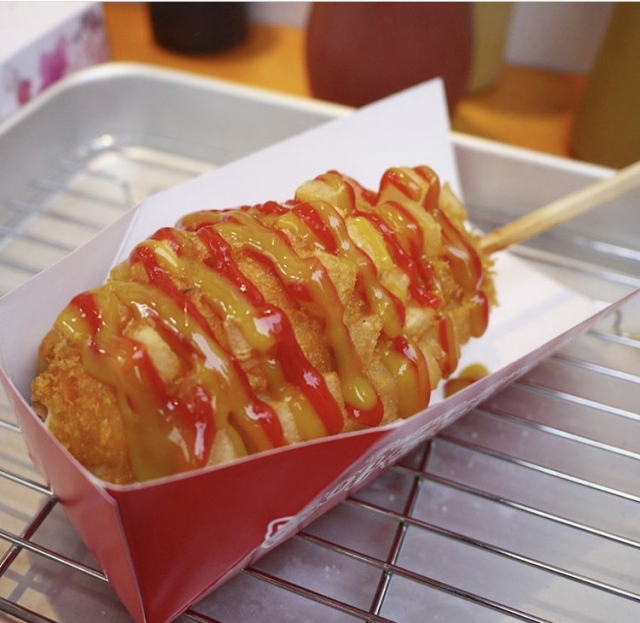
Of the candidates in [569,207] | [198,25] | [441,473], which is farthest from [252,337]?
[198,25]

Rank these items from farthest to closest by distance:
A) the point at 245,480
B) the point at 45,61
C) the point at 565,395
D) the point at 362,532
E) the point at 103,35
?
the point at 103,35 < the point at 45,61 < the point at 565,395 < the point at 362,532 < the point at 245,480

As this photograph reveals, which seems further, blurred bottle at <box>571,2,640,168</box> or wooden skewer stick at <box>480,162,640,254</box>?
blurred bottle at <box>571,2,640,168</box>

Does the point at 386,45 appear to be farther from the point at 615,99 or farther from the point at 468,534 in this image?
the point at 468,534

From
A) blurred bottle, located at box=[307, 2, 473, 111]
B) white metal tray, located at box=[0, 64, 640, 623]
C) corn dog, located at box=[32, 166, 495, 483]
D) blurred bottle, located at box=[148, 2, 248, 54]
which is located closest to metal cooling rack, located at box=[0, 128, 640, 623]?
white metal tray, located at box=[0, 64, 640, 623]

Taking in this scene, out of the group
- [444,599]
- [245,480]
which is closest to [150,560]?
[245,480]

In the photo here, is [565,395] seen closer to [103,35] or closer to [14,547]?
[14,547]

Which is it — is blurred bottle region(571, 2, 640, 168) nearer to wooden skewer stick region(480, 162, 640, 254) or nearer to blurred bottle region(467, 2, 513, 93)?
blurred bottle region(467, 2, 513, 93)
